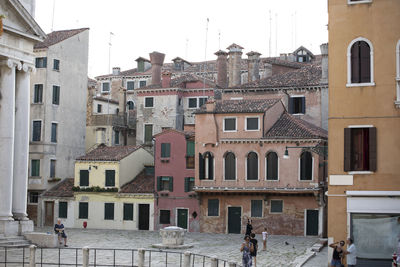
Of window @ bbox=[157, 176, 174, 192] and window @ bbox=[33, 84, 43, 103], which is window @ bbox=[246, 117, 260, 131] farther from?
window @ bbox=[33, 84, 43, 103]

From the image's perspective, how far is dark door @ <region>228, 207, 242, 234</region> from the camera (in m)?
45.3

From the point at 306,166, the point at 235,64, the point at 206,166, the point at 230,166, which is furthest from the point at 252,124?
the point at 235,64

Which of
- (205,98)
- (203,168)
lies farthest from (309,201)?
(205,98)

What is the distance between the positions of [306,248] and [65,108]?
2537cm

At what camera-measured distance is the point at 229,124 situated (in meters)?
44.9

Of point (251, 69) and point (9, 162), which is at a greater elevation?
point (251, 69)

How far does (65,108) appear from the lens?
53781 millimetres

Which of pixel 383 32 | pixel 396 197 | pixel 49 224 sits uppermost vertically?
pixel 383 32

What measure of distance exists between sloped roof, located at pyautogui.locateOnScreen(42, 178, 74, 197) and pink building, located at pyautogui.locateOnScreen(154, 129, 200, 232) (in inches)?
276

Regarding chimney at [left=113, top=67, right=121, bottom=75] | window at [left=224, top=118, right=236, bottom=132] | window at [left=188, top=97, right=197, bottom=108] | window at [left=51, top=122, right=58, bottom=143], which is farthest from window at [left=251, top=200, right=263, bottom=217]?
chimney at [left=113, top=67, right=121, bottom=75]

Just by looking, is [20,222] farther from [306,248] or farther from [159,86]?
[159,86]

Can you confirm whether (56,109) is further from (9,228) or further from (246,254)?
(246,254)

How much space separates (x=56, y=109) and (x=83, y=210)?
26.7 ft

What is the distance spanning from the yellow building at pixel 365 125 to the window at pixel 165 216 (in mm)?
23831
